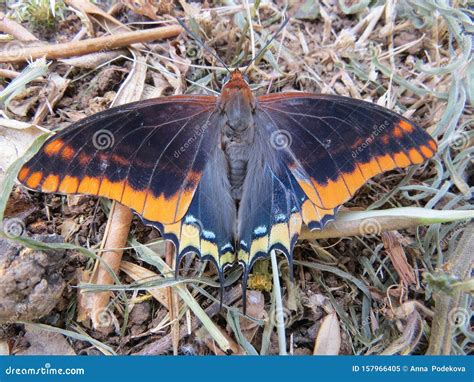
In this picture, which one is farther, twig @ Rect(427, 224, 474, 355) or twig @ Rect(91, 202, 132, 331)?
twig @ Rect(91, 202, 132, 331)

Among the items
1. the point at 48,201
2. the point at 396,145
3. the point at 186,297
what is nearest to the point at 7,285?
the point at 48,201

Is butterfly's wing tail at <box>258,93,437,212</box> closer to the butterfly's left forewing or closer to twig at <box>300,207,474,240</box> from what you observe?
twig at <box>300,207,474,240</box>

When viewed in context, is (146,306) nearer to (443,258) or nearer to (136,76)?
(136,76)

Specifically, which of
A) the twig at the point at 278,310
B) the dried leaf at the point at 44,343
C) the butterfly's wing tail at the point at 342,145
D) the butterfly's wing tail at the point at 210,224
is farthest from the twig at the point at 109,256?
the butterfly's wing tail at the point at 342,145

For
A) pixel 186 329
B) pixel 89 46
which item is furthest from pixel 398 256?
pixel 89 46

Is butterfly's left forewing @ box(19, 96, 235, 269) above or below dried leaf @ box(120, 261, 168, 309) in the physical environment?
above

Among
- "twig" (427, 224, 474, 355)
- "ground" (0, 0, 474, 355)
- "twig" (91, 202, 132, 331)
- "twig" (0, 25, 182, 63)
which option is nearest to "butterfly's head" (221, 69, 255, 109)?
"ground" (0, 0, 474, 355)
